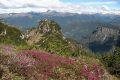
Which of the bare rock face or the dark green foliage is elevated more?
the dark green foliage

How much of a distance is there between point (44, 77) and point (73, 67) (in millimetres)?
3738

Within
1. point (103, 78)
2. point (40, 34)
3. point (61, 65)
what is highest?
point (61, 65)

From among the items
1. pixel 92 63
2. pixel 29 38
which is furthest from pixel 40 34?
pixel 92 63

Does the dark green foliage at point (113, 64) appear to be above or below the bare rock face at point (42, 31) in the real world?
above

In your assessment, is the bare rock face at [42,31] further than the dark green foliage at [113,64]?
Yes

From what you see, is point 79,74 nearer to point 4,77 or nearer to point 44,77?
point 44,77

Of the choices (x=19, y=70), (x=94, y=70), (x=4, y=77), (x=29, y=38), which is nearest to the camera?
(x=4, y=77)

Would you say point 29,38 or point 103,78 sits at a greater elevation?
point 103,78

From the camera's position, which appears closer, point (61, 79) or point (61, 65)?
point (61, 79)

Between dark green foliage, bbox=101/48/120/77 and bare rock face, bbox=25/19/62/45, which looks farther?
bare rock face, bbox=25/19/62/45

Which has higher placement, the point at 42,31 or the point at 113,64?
the point at 113,64

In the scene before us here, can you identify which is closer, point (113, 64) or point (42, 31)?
point (113, 64)

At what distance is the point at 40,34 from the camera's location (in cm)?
16975

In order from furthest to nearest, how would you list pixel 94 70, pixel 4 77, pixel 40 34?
1. pixel 40 34
2. pixel 94 70
3. pixel 4 77
